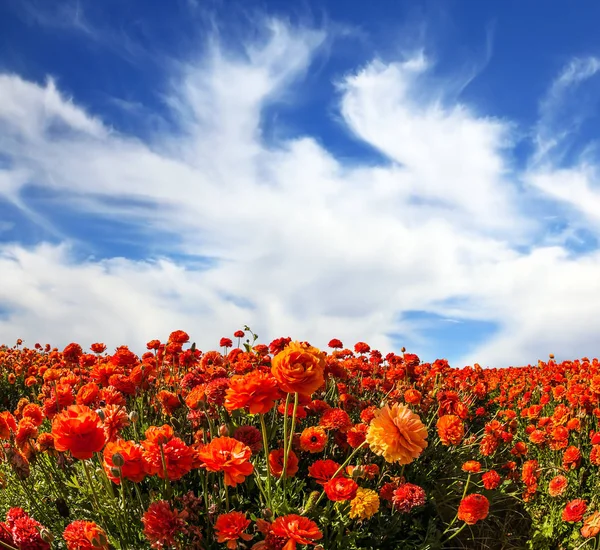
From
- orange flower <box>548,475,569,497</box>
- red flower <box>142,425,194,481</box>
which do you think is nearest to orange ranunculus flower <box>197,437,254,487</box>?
red flower <box>142,425,194,481</box>

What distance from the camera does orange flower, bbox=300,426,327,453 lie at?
11.1ft

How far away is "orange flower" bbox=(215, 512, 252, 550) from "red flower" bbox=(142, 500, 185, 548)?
187 mm

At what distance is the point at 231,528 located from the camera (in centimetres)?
249

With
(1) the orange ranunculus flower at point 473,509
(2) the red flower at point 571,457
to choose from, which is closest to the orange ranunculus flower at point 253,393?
(1) the orange ranunculus flower at point 473,509

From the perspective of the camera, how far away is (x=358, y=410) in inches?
197

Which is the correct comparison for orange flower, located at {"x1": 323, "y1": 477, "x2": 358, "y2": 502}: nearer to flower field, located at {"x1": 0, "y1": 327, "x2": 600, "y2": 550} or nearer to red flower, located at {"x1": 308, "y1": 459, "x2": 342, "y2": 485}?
flower field, located at {"x1": 0, "y1": 327, "x2": 600, "y2": 550}

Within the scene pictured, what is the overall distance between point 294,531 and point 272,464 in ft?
2.44

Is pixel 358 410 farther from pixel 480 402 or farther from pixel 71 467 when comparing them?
pixel 480 402

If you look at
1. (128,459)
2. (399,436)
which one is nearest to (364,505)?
(399,436)

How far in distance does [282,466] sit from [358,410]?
203cm

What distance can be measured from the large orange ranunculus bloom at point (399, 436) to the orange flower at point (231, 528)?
720 millimetres

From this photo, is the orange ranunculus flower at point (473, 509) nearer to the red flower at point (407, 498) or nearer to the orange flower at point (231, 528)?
the red flower at point (407, 498)

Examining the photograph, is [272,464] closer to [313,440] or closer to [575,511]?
[313,440]

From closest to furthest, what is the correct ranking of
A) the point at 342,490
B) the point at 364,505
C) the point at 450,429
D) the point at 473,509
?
the point at 342,490
the point at 364,505
the point at 473,509
the point at 450,429
